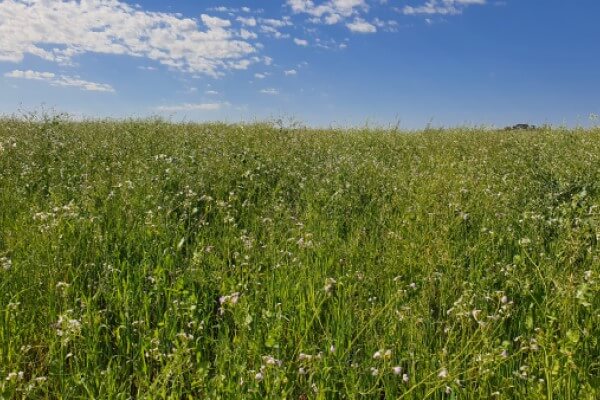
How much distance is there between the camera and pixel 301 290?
360 cm

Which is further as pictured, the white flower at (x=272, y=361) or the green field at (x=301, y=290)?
the green field at (x=301, y=290)

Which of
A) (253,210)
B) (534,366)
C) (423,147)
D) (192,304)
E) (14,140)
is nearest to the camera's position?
(534,366)

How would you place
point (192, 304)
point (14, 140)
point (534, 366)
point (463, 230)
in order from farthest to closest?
point (14, 140) → point (463, 230) → point (192, 304) → point (534, 366)

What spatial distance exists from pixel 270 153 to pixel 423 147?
4164mm

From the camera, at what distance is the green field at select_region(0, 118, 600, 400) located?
8.96 ft

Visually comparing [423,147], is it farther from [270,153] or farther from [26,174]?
[26,174]

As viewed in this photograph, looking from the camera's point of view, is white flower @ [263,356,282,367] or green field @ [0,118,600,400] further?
green field @ [0,118,600,400]

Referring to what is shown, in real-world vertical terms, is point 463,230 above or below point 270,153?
below

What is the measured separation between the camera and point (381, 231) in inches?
201

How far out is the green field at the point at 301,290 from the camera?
2732mm

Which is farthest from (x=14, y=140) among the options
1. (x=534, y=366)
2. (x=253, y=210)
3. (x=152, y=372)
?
(x=534, y=366)

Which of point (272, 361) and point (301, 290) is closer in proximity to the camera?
point (272, 361)

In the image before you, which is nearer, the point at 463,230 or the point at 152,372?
the point at 152,372

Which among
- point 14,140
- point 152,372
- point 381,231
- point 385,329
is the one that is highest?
point 14,140
